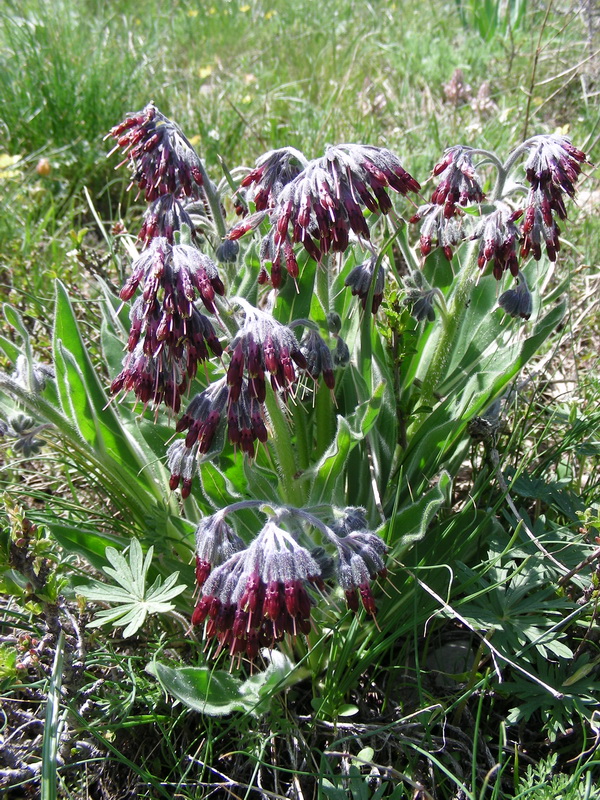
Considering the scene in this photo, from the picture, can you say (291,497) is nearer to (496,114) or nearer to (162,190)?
(162,190)

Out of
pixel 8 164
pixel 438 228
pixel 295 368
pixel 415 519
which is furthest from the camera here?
pixel 8 164

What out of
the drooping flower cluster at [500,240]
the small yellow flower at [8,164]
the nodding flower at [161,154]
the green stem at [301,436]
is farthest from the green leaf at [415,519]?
the small yellow flower at [8,164]

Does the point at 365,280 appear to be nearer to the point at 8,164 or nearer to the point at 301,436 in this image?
the point at 301,436

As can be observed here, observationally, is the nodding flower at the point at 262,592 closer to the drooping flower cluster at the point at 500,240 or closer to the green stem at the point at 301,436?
the green stem at the point at 301,436

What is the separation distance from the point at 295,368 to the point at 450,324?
804mm

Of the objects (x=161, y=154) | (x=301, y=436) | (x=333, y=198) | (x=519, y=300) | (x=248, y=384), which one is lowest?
(x=301, y=436)

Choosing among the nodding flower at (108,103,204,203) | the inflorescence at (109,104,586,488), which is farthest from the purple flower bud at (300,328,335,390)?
the nodding flower at (108,103,204,203)

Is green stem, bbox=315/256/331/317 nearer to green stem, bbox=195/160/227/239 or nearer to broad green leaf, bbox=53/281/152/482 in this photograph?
green stem, bbox=195/160/227/239

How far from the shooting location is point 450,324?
256 centimetres

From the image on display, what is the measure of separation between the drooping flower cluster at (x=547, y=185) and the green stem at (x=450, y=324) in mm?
298

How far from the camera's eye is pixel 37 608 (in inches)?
80.2

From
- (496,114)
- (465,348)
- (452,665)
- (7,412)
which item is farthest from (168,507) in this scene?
(496,114)

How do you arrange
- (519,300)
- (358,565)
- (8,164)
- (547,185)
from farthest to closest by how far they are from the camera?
(8,164)
(519,300)
(547,185)
(358,565)

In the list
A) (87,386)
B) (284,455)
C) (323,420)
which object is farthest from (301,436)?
(87,386)
